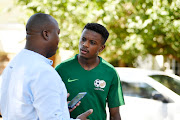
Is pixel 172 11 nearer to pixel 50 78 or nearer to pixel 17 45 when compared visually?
pixel 50 78

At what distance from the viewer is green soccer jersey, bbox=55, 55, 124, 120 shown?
8.48 ft

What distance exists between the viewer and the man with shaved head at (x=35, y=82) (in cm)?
160

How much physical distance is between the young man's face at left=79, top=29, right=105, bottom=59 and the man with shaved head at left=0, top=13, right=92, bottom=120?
0.89m

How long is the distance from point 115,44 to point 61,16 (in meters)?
2.02

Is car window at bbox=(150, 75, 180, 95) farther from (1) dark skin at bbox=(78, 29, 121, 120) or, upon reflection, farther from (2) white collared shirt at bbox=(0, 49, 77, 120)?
(2) white collared shirt at bbox=(0, 49, 77, 120)

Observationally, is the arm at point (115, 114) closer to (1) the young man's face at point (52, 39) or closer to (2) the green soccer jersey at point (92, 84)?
(2) the green soccer jersey at point (92, 84)

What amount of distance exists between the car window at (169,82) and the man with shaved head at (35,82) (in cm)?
443

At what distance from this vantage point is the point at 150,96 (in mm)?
5910

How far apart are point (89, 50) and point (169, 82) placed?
12.1 feet

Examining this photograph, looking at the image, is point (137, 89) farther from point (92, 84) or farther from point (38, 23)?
point (38, 23)

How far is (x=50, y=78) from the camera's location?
1617 millimetres

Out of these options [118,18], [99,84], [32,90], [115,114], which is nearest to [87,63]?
[99,84]

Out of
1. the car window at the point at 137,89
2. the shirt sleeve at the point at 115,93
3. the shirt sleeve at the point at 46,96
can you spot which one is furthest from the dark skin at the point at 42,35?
the car window at the point at 137,89

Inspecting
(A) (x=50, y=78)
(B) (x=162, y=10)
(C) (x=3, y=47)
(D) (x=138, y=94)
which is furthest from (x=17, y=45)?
(A) (x=50, y=78)
